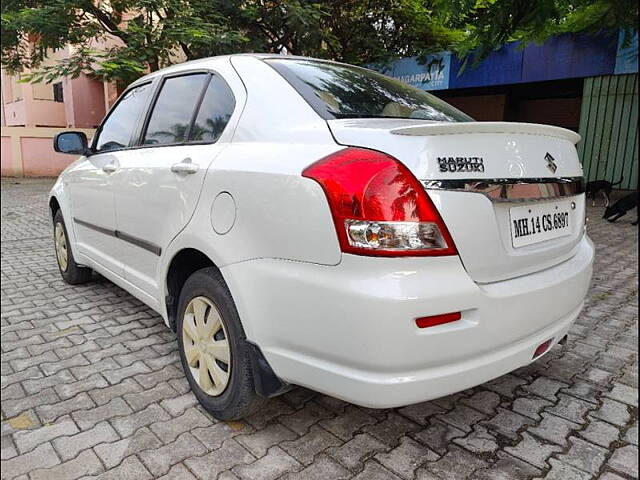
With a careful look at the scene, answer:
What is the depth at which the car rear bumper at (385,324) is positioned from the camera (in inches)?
62.0

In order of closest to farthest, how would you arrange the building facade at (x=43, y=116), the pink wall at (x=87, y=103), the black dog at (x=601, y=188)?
the black dog at (x=601, y=188), the building facade at (x=43, y=116), the pink wall at (x=87, y=103)

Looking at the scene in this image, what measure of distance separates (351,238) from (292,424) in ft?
3.53

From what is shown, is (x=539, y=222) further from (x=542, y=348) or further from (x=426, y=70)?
(x=426, y=70)

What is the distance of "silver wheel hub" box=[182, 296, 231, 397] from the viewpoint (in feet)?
7.07

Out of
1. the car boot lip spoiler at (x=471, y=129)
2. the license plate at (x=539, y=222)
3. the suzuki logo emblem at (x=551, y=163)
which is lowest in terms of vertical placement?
the license plate at (x=539, y=222)

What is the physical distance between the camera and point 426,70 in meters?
12.1

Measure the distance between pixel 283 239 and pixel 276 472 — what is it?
3.00ft

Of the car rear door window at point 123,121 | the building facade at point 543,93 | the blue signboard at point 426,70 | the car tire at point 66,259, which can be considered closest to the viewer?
the car rear door window at point 123,121

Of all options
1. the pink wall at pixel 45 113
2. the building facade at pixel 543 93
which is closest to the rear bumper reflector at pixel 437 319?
the building facade at pixel 543 93

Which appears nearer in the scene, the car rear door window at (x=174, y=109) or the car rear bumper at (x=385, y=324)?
the car rear bumper at (x=385, y=324)

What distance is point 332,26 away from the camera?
11.9 metres

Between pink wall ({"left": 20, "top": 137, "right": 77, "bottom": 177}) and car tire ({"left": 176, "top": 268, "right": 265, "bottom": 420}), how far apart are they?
16.3 metres

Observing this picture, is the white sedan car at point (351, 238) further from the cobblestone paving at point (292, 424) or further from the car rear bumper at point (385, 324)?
the cobblestone paving at point (292, 424)

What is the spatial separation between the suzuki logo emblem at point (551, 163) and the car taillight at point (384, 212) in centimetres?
68
